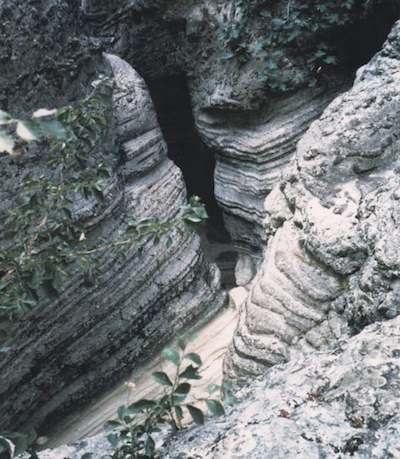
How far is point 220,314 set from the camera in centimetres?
410

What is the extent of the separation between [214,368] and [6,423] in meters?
1.26

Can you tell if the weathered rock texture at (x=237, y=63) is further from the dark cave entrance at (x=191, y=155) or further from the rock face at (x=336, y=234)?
the rock face at (x=336, y=234)

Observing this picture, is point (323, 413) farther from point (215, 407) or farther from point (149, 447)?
point (149, 447)

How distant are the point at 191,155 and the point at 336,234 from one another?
3.48 meters

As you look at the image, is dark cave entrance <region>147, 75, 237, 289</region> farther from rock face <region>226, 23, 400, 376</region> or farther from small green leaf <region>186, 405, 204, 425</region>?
small green leaf <region>186, 405, 204, 425</region>

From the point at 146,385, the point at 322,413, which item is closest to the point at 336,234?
the point at 322,413

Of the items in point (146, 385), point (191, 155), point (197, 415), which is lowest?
point (146, 385)

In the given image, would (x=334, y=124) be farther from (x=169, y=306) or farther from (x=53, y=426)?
(x=53, y=426)

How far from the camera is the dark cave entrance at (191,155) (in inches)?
210

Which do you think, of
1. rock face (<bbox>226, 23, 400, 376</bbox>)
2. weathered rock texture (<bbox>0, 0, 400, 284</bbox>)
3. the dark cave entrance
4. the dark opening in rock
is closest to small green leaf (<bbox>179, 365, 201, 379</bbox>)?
rock face (<bbox>226, 23, 400, 376</bbox>)

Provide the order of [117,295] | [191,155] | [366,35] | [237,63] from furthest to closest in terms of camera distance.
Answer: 1. [191,155]
2. [237,63]
3. [366,35]
4. [117,295]

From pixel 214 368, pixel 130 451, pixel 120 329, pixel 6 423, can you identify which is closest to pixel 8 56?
pixel 120 329

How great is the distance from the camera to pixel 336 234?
2.48 meters

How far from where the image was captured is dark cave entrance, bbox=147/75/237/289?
17.5 ft
